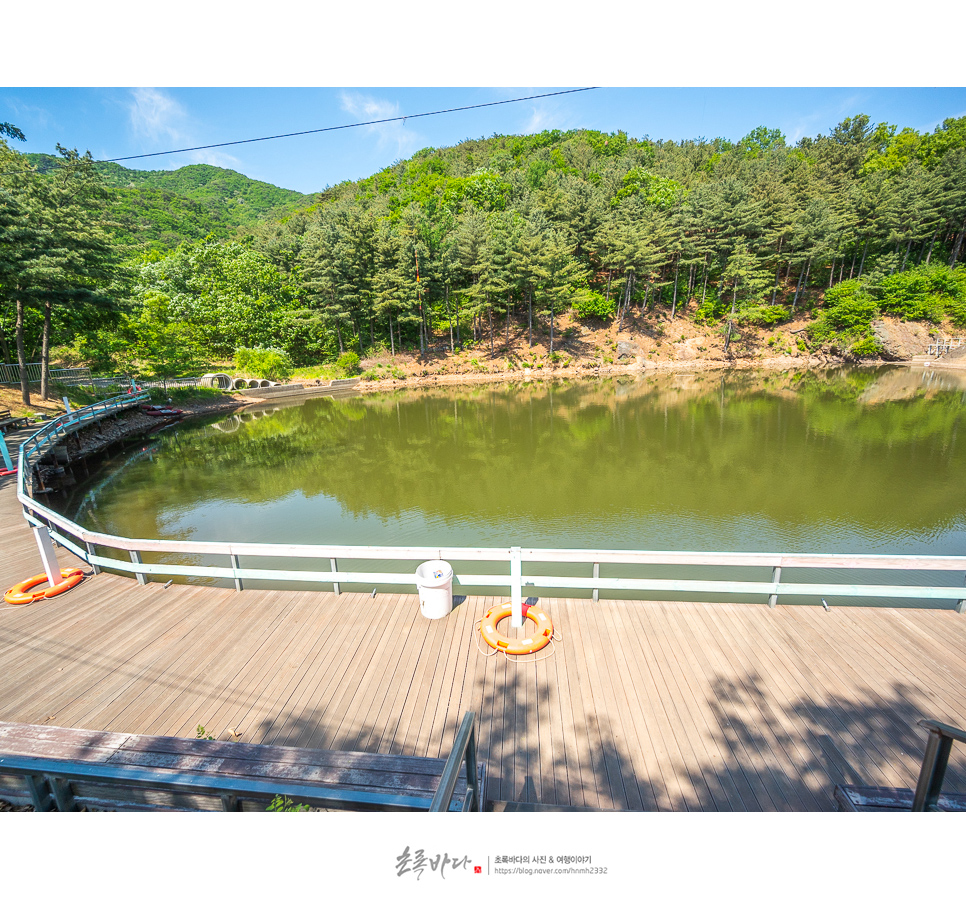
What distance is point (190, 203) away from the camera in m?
79.4

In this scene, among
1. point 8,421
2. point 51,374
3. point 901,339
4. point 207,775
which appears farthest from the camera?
point 901,339

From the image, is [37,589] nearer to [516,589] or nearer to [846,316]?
[516,589]

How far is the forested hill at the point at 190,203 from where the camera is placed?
4803cm

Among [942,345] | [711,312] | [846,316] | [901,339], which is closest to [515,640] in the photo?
[846,316]

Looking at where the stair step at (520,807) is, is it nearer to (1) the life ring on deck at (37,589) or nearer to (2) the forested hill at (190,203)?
(1) the life ring on deck at (37,589)

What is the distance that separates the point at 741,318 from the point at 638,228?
42.5ft

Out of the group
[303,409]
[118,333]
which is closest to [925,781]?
[303,409]

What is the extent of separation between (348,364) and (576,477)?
92.7 feet

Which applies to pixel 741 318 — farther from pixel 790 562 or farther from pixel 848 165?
pixel 790 562

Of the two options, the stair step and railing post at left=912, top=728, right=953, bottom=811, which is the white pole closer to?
the stair step

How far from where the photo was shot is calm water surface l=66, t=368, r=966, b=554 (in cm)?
1028

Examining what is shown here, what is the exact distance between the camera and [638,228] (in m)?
40.8

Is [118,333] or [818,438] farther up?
[118,333]

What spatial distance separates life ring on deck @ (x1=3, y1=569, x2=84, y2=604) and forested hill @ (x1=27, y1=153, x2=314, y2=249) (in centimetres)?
2192
